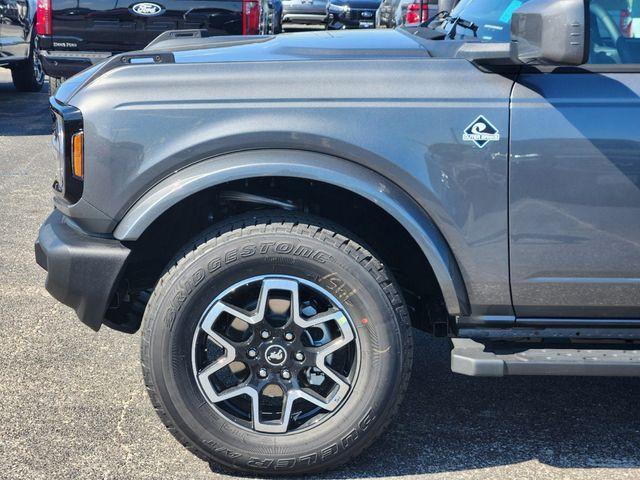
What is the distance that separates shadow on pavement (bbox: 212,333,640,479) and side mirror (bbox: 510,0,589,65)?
1.48 m

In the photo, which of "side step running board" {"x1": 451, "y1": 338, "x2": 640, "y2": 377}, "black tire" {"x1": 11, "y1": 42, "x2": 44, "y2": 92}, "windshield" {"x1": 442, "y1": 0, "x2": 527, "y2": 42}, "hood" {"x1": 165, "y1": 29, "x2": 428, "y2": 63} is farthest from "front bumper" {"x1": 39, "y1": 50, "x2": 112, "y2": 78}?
"side step running board" {"x1": 451, "y1": 338, "x2": 640, "y2": 377}

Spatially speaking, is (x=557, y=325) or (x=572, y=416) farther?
(x=572, y=416)

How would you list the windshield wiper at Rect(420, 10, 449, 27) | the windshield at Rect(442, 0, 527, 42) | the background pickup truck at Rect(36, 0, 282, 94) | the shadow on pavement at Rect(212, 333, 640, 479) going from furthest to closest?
the background pickup truck at Rect(36, 0, 282, 94), the windshield wiper at Rect(420, 10, 449, 27), the windshield at Rect(442, 0, 527, 42), the shadow on pavement at Rect(212, 333, 640, 479)

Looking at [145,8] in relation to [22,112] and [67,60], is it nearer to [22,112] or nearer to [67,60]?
[67,60]

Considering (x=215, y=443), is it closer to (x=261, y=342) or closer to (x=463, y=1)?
(x=261, y=342)

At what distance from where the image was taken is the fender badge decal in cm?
305

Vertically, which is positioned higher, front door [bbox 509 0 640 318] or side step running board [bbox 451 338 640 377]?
front door [bbox 509 0 640 318]

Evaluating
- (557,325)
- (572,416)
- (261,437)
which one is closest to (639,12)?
(557,325)

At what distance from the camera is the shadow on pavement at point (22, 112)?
1023 centimetres

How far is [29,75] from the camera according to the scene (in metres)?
12.5

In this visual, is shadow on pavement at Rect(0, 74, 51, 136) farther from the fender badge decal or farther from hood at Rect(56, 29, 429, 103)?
the fender badge decal

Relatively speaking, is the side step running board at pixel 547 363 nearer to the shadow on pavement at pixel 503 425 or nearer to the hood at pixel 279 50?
the shadow on pavement at pixel 503 425

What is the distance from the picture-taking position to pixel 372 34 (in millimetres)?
3807

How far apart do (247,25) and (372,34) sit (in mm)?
5882
